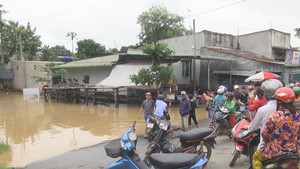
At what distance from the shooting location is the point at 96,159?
6.93m

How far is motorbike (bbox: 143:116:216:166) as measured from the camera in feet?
17.4

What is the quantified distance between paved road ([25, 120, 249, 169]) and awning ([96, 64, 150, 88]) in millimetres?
9459

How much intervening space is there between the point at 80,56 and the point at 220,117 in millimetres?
37937

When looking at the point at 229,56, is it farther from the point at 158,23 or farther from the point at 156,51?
the point at 158,23

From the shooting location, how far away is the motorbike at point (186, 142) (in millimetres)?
5305

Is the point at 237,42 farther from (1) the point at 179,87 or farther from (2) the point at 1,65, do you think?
(2) the point at 1,65

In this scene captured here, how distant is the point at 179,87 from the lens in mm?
20547

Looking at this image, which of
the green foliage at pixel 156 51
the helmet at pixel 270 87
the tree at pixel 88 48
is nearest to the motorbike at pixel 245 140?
the helmet at pixel 270 87

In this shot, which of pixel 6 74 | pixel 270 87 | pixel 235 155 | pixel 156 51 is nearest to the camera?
pixel 270 87

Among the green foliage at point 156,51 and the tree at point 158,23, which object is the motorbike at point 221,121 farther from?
the tree at point 158,23

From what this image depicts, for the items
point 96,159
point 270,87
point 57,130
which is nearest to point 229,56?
point 57,130

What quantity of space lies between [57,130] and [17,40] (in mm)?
27960

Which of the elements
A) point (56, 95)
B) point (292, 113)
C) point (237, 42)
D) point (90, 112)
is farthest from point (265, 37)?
point (292, 113)

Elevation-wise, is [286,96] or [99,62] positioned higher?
[99,62]
